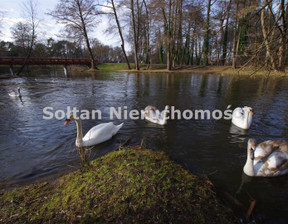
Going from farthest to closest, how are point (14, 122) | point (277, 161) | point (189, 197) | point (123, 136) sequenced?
1. point (14, 122)
2. point (123, 136)
3. point (277, 161)
4. point (189, 197)

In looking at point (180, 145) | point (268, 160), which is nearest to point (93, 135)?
point (180, 145)

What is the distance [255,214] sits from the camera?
271cm

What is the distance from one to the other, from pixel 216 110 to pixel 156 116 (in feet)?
11.7

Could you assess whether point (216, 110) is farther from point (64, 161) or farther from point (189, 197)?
point (64, 161)

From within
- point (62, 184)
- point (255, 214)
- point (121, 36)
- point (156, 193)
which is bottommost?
point (255, 214)

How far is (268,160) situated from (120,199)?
3355mm

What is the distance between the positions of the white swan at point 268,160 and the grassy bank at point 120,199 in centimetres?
123

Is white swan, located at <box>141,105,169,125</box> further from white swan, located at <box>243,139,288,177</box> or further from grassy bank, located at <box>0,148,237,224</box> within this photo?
grassy bank, located at <box>0,148,237,224</box>

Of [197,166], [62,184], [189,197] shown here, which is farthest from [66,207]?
[197,166]

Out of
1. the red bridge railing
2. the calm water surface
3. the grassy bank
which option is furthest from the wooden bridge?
the grassy bank

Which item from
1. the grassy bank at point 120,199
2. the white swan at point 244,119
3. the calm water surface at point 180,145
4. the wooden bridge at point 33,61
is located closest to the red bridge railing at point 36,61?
the wooden bridge at point 33,61

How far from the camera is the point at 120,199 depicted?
248cm

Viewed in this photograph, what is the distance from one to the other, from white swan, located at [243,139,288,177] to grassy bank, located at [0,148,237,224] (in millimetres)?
1234

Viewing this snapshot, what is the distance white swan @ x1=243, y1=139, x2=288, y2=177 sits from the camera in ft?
11.7
